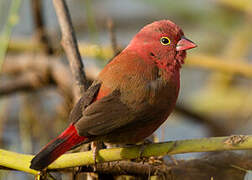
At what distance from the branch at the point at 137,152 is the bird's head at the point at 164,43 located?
0.61 m

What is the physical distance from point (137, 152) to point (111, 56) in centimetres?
209

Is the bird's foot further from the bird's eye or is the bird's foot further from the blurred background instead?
the blurred background

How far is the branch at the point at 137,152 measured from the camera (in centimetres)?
228

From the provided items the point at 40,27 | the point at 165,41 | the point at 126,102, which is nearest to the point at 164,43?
the point at 165,41

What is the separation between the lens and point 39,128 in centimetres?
460

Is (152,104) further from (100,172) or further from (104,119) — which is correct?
(100,172)

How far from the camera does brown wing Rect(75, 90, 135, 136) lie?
2576 mm

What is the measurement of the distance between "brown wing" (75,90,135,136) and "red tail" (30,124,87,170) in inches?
2.2

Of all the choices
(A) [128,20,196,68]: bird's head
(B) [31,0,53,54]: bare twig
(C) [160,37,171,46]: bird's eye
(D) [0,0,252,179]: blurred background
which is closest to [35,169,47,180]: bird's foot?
(A) [128,20,196,68]: bird's head

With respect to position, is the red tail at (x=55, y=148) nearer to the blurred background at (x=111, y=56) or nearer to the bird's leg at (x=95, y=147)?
the bird's leg at (x=95, y=147)

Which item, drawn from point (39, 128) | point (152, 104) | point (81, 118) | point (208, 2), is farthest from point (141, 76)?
point (208, 2)

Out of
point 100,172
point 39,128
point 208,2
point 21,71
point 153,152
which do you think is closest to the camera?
point 153,152

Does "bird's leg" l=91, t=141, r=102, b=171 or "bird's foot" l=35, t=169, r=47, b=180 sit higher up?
"bird's leg" l=91, t=141, r=102, b=171

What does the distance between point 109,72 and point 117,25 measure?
354cm
